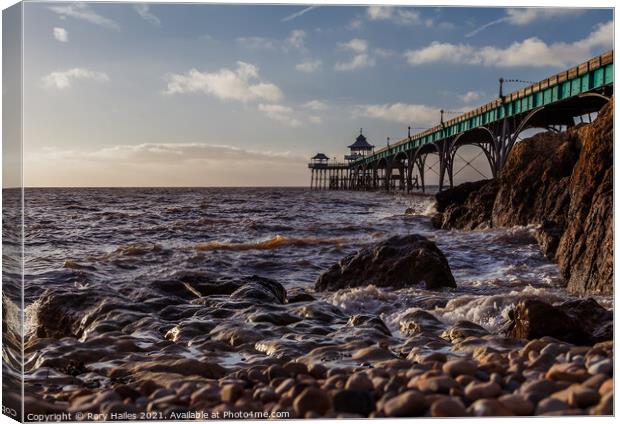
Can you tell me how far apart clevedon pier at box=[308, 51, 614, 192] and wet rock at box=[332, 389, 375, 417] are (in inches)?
129

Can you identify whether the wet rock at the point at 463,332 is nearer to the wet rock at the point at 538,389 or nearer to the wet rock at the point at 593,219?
the wet rock at the point at 593,219

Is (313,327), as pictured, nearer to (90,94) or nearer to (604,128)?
(90,94)

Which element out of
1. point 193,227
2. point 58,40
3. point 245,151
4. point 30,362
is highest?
point 58,40

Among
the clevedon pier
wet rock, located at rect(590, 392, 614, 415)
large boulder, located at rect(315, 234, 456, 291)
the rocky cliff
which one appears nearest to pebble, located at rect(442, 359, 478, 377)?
wet rock, located at rect(590, 392, 614, 415)

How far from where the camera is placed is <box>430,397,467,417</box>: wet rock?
2967mm

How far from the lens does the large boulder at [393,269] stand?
746 cm

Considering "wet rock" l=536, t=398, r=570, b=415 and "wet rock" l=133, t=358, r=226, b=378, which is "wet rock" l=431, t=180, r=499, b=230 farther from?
"wet rock" l=536, t=398, r=570, b=415

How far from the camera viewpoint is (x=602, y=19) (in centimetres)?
476

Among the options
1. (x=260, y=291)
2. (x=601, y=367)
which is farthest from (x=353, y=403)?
(x=260, y=291)

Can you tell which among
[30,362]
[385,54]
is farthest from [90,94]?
[385,54]

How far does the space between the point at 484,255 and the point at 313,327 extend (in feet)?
16.4

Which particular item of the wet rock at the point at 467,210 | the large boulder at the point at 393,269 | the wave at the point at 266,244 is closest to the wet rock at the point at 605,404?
the large boulder at the point at 393,269

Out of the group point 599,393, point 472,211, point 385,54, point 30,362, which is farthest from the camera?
point 472,211

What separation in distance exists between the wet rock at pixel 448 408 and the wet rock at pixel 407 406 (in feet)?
0.21
